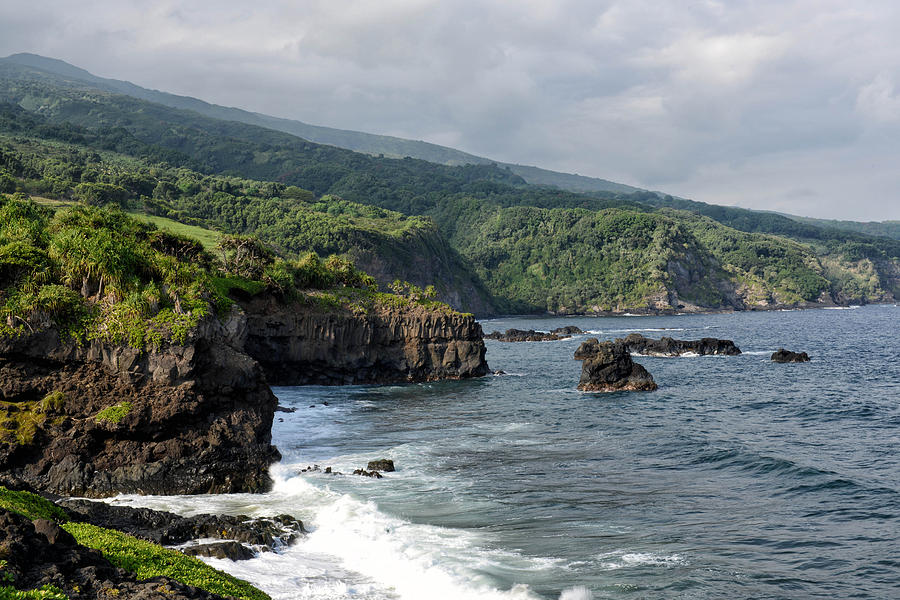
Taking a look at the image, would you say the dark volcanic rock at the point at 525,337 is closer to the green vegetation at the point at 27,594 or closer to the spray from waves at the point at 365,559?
the spray from waves at the point at 365,559

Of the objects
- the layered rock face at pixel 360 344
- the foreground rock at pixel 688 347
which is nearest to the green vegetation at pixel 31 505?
the layered rock face at pixel 360 344

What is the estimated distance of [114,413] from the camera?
24594 millimetres

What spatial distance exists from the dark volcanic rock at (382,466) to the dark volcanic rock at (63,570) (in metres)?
17.5

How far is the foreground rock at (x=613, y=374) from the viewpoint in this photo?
5541cm

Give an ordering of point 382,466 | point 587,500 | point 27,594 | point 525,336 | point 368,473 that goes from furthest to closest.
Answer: point 525,336, point 382,466, point 368,473, point 587,500, point 27,594

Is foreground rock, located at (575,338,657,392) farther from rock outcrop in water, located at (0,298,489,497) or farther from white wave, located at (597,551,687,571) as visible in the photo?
white wave, located at (597,551,687,571)

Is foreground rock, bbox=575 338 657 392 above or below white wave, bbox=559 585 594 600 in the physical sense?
above

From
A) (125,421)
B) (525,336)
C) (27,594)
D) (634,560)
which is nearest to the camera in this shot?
(27,594)

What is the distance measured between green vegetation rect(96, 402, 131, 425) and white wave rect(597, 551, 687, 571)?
57.3 feet

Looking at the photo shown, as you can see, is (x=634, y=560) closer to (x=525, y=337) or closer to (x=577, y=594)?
(x=577, y=594)

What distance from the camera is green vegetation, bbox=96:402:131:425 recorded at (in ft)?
80.1

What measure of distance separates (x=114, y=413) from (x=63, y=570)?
16.0m

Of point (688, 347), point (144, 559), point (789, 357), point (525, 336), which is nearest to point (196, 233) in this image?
point (525, 336)

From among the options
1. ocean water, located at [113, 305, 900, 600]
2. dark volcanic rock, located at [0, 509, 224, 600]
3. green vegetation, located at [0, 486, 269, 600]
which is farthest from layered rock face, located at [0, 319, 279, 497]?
dark volcanic rock, located at [0, 509, 224, 600]
